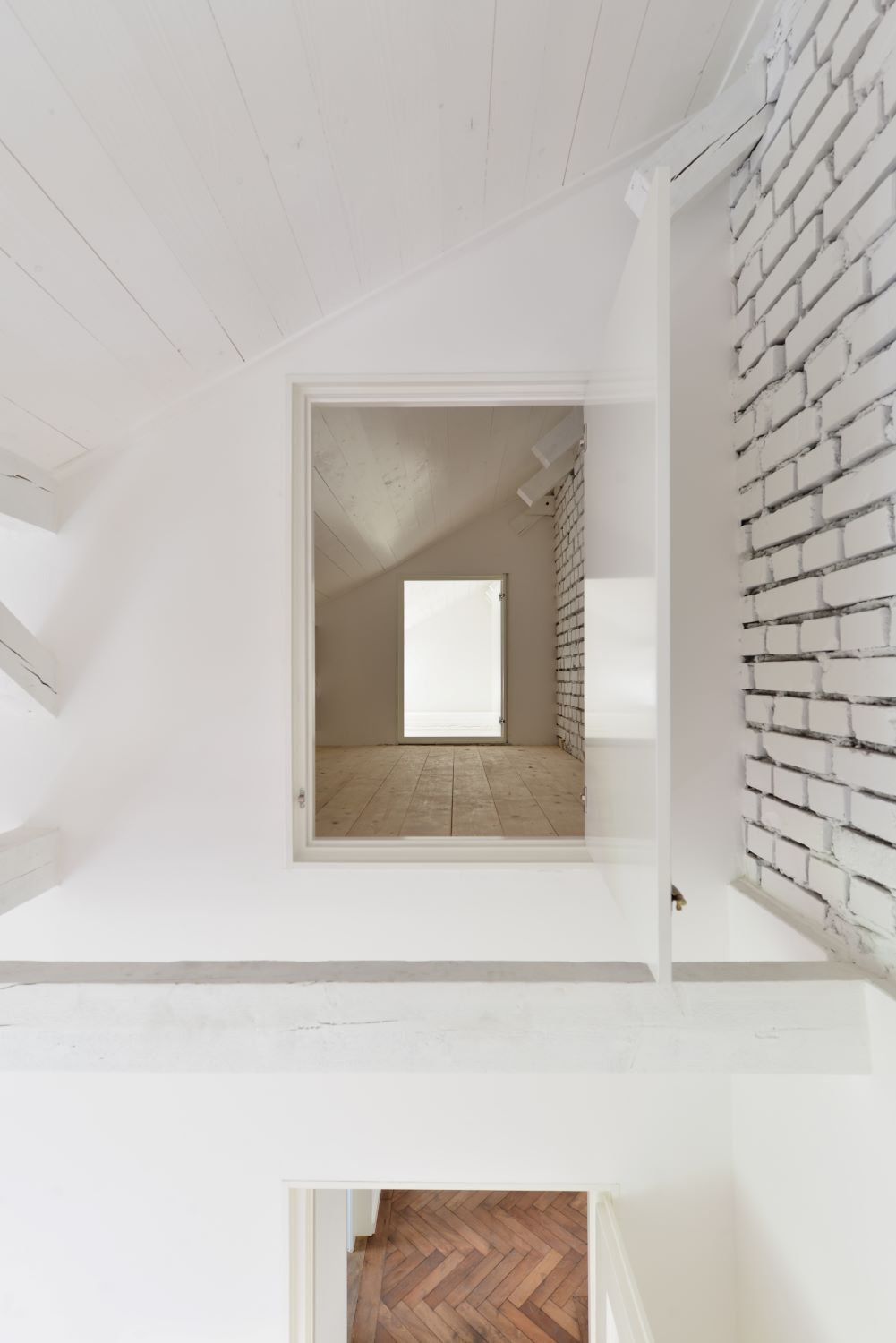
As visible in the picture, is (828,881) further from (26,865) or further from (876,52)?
(26,865)

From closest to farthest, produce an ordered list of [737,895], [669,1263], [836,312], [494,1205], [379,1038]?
[379,1038], [836,312], [737,895], [669,1263], [494,1205]

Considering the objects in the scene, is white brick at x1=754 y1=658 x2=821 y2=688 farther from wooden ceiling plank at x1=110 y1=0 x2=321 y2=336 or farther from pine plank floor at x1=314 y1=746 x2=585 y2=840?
wooden ceiling plank at x1=110 y1=0 x2=321 y2=336

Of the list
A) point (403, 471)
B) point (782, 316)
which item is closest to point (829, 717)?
point (782, 316)

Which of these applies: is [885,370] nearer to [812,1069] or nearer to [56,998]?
[812,1069]

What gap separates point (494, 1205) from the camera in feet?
14.0

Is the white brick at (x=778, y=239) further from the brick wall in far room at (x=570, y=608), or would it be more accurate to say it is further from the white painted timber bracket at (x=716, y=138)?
the brick wall in far room at (x=570, y=608)

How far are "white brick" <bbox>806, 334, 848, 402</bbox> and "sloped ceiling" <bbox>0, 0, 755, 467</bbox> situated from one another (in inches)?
28.3

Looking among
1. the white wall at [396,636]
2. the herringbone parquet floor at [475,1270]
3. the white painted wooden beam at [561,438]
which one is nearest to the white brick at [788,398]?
the white painted wooden beam at [561,438]

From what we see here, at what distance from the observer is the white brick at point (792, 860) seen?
1.42m

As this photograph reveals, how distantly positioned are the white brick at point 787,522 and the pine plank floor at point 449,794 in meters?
0.96

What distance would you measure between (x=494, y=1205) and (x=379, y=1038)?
13.7 ft

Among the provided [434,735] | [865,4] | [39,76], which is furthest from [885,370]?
[434,735]

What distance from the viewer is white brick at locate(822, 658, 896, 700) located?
1112mm

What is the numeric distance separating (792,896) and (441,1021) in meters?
0.85
